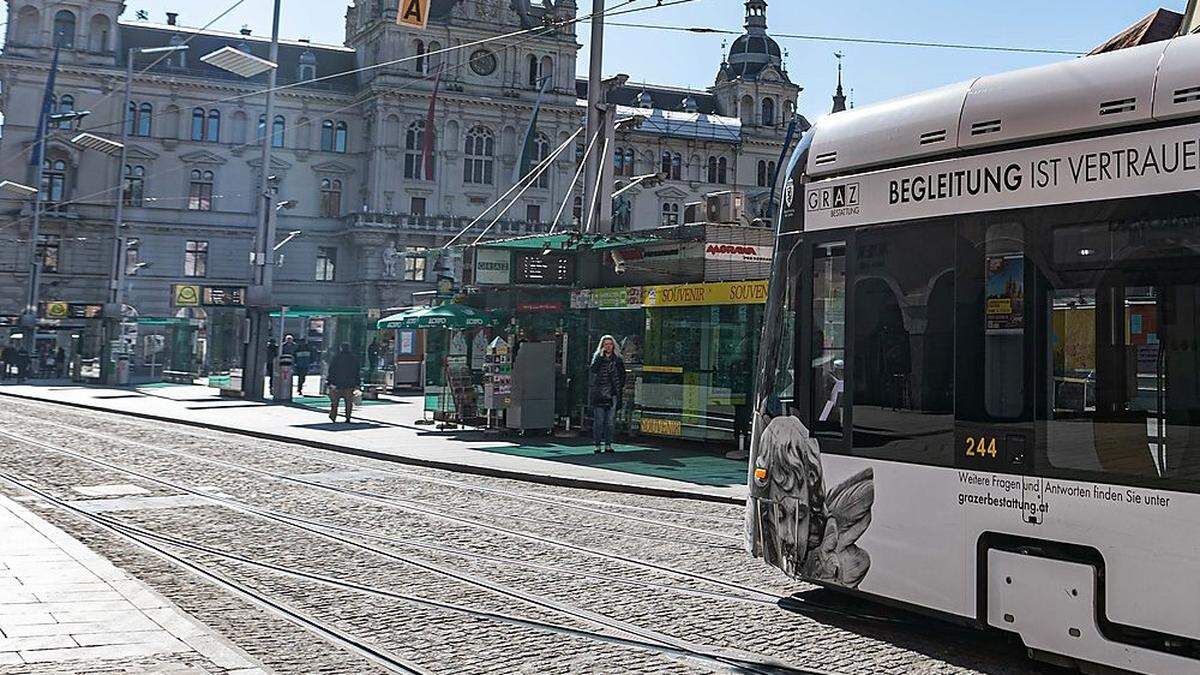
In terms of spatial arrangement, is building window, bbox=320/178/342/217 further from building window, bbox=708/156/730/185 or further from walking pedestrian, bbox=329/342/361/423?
walking pedestrian, bbox=329/342/361/423

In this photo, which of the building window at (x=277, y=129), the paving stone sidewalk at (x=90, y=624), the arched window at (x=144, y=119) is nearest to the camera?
the paving stone sidewalk at (x=90, y=624)

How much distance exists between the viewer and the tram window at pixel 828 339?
7348mm

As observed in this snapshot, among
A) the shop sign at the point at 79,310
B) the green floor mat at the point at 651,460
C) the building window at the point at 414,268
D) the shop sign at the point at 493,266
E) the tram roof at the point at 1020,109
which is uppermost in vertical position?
the building window at the point at 414,268

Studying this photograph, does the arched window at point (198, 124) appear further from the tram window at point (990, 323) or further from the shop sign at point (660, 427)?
the tram window at point (990, 323)

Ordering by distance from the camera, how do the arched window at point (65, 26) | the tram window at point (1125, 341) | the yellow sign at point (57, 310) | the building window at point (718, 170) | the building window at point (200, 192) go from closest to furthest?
the tram window at point (1125, 341) → the yellow sign at point (57, 310) → the arched window at point (65, 26) → the building window at point (200, 192) → the building window at point (718, 170)

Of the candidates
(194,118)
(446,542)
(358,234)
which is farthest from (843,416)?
(194,118)

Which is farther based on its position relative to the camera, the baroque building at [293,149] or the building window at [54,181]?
the building window at [54,181]

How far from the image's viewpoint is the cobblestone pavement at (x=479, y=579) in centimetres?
660

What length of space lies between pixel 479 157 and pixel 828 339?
7660 centimetres

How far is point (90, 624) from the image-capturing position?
6648 millimetres

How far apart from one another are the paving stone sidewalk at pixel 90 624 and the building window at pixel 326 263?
7568cm

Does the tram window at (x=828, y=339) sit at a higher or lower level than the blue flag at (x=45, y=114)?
lower

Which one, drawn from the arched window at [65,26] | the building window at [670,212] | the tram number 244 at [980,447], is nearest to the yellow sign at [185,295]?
the tram number 244 at [980,447]

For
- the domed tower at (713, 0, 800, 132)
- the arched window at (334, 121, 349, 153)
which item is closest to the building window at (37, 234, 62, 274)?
the arched window at (334, 121, 349, 153)
